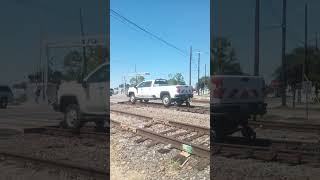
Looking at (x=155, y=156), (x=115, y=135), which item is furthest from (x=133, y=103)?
(x=155, y=156)

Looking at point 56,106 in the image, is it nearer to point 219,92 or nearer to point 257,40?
point 219,92

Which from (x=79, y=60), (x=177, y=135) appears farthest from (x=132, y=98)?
(x=79, y=60)

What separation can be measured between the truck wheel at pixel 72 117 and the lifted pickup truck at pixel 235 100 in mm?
1291

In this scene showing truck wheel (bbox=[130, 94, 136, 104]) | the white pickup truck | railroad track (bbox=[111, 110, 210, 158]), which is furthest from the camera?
truck wheel (bbox=[130, 94, 136, 104])

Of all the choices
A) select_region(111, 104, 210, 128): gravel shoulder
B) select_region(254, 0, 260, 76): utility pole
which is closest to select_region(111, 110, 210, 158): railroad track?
select_region(111, 104, 210, 128): gravel shoulder

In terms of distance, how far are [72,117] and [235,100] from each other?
1.55 m

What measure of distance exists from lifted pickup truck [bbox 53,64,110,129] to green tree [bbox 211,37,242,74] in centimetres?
104

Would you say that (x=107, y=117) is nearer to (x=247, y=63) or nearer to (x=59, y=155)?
(x=59, y=155)

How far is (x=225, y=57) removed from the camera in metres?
3.26

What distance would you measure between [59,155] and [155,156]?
1.82m

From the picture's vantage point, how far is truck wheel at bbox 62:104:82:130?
390cm

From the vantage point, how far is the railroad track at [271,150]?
136 inches

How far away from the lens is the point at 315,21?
3010 mm

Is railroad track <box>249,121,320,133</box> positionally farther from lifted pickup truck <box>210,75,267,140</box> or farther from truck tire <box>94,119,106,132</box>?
truck tire <box>94,119,106,132</box>
